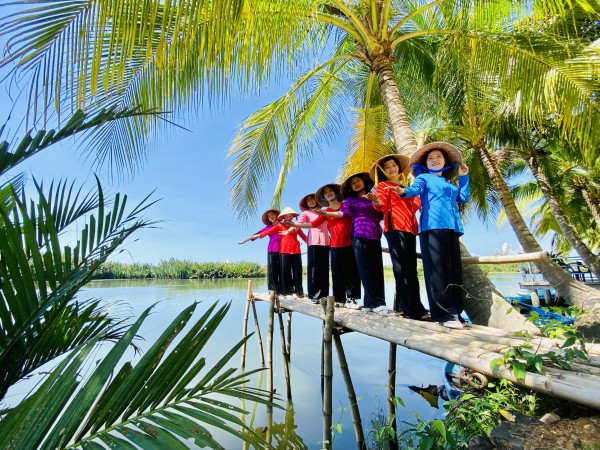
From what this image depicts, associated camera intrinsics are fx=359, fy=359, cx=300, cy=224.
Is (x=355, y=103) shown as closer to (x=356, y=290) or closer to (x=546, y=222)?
(x=356, y=290)

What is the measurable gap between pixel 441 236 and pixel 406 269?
57 centimetres

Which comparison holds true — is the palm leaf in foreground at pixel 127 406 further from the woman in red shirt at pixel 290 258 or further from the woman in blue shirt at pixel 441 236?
the woman in red shirt at pixel 290 258

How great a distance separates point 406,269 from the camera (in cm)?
317

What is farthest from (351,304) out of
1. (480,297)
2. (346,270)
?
(480,297)

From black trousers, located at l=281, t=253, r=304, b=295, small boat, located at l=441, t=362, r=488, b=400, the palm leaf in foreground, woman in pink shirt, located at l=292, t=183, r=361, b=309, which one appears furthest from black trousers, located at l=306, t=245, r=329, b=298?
the palm leaf in foreground

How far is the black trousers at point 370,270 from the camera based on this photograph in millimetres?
3500

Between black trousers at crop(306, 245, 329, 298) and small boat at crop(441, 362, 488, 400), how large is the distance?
1769mm

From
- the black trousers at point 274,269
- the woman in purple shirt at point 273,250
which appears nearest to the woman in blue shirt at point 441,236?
the woman in purple shirt at point 273,250

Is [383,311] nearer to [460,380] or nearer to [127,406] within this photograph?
[460,380]

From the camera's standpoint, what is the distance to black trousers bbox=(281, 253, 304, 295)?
5676mm

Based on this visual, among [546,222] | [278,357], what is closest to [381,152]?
[278,357]

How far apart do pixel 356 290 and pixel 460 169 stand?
5.95 ft

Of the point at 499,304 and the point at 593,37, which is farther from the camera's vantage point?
Result: the point at 593,37

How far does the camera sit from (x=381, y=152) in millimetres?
6156
